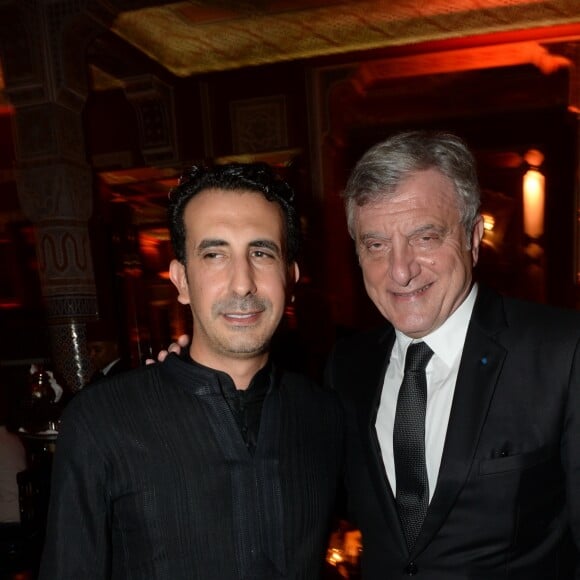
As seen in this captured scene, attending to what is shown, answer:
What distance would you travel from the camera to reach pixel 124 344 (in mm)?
Answer: 6902

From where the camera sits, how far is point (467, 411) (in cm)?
131

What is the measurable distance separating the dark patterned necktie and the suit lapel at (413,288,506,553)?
54 mm

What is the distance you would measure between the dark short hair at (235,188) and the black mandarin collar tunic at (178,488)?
375 mm

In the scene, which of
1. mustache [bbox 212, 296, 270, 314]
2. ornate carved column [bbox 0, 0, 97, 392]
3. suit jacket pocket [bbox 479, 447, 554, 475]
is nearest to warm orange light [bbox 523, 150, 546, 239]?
ornate carved column [bbox 0, 0, 97, 392]

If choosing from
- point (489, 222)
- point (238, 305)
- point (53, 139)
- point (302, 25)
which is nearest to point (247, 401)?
point (238, 305)

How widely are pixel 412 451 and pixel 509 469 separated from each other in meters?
0.23

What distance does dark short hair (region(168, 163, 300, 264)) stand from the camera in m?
1.37

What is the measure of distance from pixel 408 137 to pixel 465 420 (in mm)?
780

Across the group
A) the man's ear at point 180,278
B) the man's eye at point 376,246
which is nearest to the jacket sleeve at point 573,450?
the man's eye at point 376,246

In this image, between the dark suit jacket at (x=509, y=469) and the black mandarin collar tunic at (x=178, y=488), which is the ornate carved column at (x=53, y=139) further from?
the dark suit jacket at (x=509, y=469)

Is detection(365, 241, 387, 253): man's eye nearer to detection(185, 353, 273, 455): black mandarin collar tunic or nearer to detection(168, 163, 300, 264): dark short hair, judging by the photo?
detection(168, 163, 300, 264): dark short hair

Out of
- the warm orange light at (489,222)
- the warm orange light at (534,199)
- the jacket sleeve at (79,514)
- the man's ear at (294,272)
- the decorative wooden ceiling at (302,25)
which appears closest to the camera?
the jacket sleeve at (79,514)

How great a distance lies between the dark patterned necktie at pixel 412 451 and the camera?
4.39 feet

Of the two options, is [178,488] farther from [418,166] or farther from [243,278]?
[418,166]
